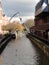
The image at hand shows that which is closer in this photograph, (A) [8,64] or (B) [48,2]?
(A) [8,64]

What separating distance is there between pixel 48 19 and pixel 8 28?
59710 mm

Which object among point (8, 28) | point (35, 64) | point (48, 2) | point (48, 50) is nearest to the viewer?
point (35, 64)

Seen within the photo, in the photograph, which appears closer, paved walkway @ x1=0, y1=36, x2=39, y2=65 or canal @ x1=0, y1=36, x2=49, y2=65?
canal @ x1=0, y1=36, x2=49, y2=65

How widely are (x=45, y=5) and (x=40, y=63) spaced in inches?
1796

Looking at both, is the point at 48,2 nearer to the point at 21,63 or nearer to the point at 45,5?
the point at 45,5

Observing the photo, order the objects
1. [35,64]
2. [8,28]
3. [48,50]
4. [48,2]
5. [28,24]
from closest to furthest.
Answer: [35,64] → [48,50] → [48,2] → [8,28] → [28,24]

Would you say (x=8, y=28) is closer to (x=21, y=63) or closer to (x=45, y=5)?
(x=45, y=5)

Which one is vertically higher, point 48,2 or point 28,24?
point 48,2

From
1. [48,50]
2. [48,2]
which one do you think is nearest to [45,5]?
[48,2]

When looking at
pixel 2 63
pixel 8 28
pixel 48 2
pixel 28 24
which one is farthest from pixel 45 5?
pixel 28 24

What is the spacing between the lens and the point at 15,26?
5241 inches

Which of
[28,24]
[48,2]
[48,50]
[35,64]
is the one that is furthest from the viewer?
[28,24]

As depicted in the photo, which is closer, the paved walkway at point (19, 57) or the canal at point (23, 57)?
the canal at point (23, 57)

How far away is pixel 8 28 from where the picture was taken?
127m
